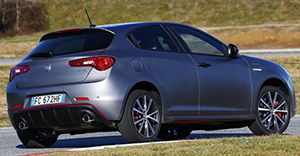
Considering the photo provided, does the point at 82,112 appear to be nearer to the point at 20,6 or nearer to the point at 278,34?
the point at 278,34

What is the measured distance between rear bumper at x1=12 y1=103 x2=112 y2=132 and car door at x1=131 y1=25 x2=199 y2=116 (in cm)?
90

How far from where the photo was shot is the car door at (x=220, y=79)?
8164 mm

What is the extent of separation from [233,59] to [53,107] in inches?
113

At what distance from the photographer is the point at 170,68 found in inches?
304

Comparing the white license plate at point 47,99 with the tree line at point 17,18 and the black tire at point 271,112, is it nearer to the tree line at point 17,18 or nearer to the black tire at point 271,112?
the black tire at point 271,112

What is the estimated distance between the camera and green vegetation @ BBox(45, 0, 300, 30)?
60969 millimetres

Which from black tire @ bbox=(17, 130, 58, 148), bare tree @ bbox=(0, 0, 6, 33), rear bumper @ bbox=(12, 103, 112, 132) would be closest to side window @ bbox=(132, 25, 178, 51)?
rear bumper @ bbox=(12, 103, 112, 132)

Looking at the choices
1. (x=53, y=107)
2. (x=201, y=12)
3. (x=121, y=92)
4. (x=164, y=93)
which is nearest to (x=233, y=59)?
(x=164, y=93)

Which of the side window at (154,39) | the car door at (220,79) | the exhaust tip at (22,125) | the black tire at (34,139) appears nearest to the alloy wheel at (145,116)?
the side window at (154,39)

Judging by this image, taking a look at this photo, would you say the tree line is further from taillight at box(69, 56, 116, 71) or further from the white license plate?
taillight at box(69, 56, 116, 71)

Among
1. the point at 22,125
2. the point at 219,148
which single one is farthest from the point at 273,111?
the point at 22,125

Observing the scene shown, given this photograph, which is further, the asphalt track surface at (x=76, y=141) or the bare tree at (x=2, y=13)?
the bare tree at (x=2, y=13)

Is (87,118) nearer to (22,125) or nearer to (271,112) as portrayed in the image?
(22,125)

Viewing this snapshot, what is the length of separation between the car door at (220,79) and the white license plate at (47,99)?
1946 millimetres
